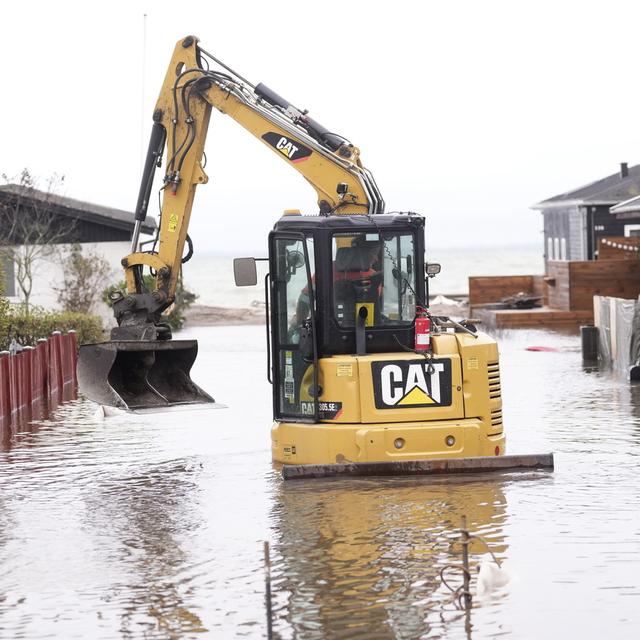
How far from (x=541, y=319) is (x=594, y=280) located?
207 centimetres

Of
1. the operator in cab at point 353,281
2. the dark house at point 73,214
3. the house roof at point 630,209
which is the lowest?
Answer: the operator in cab at point 353,281

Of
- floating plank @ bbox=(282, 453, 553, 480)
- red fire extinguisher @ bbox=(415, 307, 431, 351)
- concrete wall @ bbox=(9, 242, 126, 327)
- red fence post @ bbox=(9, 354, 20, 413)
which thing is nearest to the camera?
floating plank @ bbox=(282, 453, 553, 480)

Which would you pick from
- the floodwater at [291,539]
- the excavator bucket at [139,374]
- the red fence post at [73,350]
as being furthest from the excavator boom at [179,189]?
the red fence post at [73,350]

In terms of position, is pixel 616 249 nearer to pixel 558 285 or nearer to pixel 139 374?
pixel 558 285

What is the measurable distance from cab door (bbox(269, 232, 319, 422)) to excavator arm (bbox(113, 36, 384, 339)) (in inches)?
85.0

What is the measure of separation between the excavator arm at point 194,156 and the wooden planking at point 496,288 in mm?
32568

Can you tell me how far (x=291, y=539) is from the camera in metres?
12.8

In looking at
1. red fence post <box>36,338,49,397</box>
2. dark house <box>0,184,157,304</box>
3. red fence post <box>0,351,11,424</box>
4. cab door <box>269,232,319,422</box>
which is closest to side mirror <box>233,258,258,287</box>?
cab door <box>269,232,319,422</box>

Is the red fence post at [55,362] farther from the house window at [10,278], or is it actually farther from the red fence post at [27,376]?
the house window at [10,278]

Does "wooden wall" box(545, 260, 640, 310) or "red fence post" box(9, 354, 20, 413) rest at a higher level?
"wooden wall" box(545, 260, 640, 310)

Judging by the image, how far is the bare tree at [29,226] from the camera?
39875mm

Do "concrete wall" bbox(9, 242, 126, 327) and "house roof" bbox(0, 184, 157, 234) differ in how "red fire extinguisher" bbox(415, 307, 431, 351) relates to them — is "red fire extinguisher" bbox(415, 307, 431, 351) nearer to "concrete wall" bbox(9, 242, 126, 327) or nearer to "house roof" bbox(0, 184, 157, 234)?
"house roof" bbox(0, 184, 157, 234)

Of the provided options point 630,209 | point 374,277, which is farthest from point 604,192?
point 374,277

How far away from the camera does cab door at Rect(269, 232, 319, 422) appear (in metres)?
16.0
